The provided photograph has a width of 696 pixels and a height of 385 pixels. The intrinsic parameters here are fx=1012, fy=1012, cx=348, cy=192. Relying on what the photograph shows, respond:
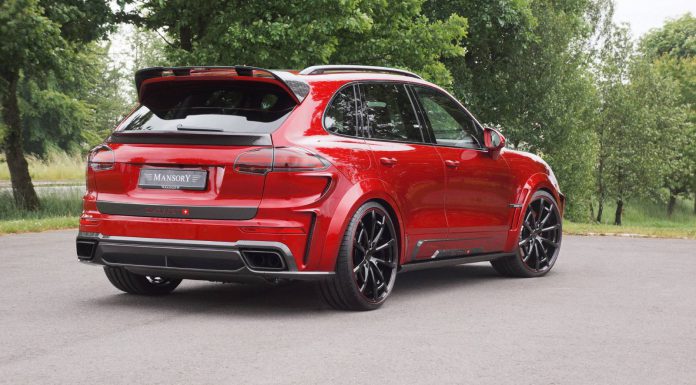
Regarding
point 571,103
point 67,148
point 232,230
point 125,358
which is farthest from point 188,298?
point 67,148

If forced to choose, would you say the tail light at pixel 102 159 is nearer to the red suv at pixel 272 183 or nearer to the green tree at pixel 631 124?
the red suv at pixel 272 183

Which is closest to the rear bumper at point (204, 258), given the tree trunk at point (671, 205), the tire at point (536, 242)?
the tire at point (536, 242)

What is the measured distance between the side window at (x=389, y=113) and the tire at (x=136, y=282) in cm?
215

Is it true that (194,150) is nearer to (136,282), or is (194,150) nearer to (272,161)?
(272,161)

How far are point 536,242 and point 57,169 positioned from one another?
39015 mm

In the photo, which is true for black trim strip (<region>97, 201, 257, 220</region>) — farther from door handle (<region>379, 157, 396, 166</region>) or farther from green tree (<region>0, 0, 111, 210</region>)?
green tree (<region>0, 0, 111, 210</region>)

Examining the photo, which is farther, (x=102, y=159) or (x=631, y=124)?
(x=631, y=124)

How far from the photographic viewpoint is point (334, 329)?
6.54 meters

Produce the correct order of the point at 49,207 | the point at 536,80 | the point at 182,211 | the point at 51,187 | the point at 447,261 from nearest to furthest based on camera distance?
the point at 182,211, the point at 447,261, the point at 49,207, the point at 51,187, the point at 536,80

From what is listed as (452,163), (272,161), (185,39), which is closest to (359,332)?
(272,161)

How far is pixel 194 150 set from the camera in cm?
690

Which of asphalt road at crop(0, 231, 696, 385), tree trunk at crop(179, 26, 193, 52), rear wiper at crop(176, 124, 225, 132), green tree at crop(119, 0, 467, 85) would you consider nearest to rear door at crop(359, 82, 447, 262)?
asphalt road at crop(0, 231, 696, 385)

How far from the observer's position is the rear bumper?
6.69 meters

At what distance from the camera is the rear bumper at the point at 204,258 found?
22.0 ft
